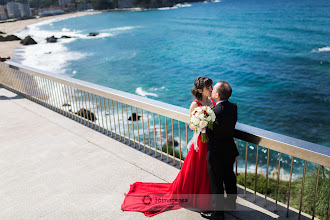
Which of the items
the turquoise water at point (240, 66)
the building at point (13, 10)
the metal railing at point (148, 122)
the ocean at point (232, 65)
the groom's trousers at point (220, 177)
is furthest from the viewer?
the building at point (13, 10)

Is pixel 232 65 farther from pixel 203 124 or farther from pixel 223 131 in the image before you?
pixel 203 124

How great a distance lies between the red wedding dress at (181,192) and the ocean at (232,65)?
17.2m

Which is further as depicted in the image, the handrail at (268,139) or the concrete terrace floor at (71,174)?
the concrete terrace floor at (71,174)

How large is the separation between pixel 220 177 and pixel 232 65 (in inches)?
1490

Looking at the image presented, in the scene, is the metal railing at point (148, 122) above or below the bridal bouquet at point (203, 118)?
below

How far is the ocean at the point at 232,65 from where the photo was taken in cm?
2444

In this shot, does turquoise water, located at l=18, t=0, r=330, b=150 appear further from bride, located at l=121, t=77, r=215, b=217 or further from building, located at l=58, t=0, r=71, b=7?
building, located at l=58, t=0, r=71, b=7

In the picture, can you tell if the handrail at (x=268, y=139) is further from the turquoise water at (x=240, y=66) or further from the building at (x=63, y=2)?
the building at (x=63, y=2)

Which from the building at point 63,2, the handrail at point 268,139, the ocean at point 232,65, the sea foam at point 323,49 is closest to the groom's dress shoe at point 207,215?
the handrail at point 268,139

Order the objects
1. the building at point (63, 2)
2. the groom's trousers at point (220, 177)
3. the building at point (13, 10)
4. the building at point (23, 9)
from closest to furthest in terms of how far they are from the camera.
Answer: the groom's trousers at point (220, 177) → the building at point (13, 10) → the building at point (23, 9) → the building at point (63, 2)

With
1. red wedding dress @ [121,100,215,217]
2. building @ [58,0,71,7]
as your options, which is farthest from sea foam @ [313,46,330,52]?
building @ [58,0,71,7]

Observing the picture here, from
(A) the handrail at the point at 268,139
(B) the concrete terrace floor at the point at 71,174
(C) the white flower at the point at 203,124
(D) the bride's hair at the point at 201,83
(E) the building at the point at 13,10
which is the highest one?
(E) the building at the point at 13,10

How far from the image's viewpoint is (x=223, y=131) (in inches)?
133

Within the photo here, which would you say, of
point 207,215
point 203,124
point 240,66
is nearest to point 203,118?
point 203,124
